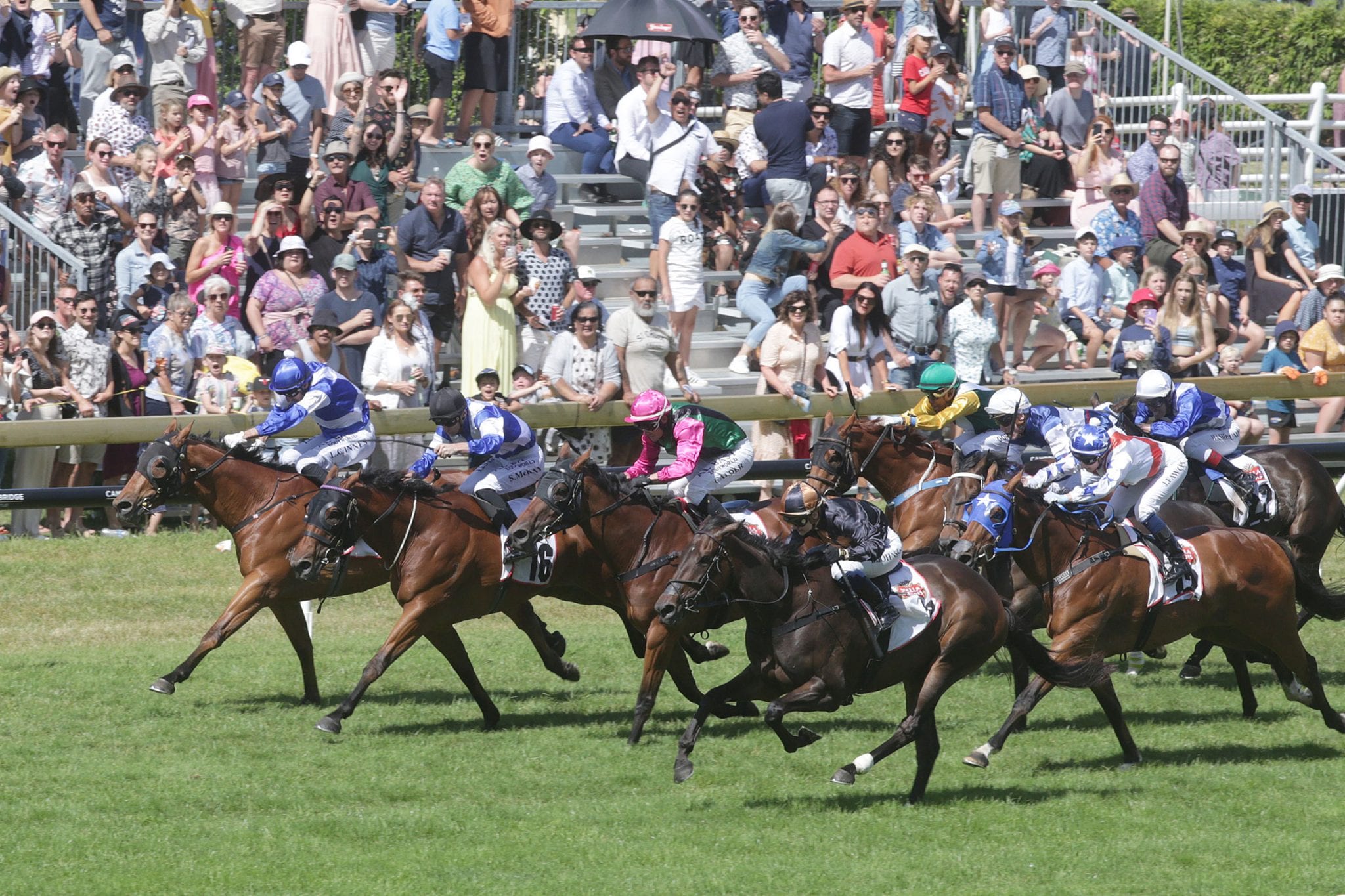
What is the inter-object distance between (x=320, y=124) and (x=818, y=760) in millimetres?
8441

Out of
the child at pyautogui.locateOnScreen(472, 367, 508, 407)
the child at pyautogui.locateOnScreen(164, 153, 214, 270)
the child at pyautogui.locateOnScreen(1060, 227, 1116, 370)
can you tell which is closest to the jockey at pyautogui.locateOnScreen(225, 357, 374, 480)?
the child at pyautogui.locateOnScreen(472, 367, 508, 407)

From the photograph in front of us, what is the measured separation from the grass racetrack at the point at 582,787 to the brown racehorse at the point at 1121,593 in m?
0.41

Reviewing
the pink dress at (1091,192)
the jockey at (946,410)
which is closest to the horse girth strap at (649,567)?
the jockey at (946,410)

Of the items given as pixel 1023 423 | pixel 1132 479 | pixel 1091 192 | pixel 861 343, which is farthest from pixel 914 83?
pixel 1132 479

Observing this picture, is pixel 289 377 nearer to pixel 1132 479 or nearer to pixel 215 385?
pixel 215 385

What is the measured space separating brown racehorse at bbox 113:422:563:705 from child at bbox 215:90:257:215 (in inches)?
185

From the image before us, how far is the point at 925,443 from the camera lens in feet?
37.7

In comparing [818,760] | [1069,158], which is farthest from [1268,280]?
[818,760]

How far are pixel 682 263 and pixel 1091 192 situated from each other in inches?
215

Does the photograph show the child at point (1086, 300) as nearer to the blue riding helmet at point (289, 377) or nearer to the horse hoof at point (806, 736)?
the blue riding helmet at point (289, 377)

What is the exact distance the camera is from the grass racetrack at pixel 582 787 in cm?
788

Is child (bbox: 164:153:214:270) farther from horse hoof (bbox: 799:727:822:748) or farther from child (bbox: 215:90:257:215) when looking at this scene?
horse hoof (bbox: 799:727:822:748)

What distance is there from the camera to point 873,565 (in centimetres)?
895

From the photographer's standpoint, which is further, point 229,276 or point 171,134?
point 171,134
